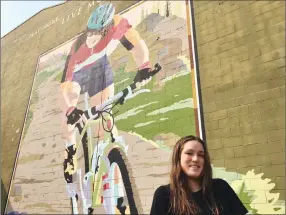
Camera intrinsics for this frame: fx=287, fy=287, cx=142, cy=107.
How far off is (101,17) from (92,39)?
0.67 m

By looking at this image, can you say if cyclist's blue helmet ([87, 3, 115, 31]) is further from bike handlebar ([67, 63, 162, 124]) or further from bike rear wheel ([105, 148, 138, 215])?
bike rear wheel ([105, 148, 138, 215])

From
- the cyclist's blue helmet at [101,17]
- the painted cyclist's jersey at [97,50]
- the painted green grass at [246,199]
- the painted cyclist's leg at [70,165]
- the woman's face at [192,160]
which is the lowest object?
the painted green grass at [246,199]

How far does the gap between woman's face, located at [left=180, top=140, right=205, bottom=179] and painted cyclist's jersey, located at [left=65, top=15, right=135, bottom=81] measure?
578 centimetres

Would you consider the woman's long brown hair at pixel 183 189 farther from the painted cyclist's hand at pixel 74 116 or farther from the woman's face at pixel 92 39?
the woman's face at pixel 92 39

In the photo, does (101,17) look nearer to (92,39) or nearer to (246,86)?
(92,39)

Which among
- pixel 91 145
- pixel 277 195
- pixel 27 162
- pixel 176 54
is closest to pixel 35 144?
pixel 27 162

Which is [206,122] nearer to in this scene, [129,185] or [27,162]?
[129,185]

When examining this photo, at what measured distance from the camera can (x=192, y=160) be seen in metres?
1.63

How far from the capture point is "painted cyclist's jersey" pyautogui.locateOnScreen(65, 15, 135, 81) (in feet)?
23.5

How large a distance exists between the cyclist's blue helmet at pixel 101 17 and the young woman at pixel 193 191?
6545 mm

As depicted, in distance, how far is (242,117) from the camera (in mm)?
4516

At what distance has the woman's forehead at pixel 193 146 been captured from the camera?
1.65 meters

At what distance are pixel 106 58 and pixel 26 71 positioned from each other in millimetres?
4082

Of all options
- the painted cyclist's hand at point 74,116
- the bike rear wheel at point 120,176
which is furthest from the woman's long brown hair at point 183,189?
the painted cyclist's hand at point 74,116
